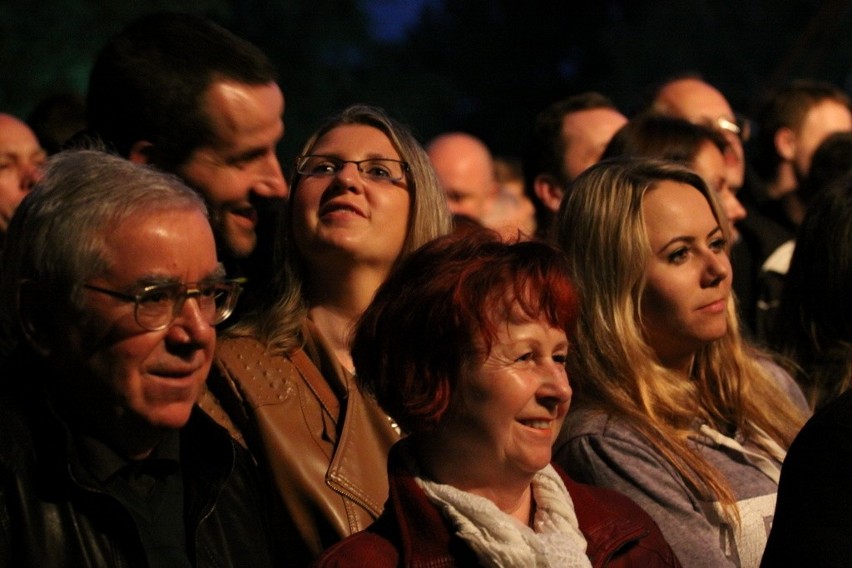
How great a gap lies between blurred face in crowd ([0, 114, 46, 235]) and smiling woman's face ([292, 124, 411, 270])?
191cm

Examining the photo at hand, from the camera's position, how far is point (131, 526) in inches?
131


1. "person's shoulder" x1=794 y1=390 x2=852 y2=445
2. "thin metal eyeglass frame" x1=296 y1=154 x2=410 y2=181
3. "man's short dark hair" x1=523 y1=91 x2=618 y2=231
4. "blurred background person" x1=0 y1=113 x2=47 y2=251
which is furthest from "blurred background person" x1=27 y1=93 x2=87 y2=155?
"person's shoulder" x1=794 y1=390 x2=852 y2=445

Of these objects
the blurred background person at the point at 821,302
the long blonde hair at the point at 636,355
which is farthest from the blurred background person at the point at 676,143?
the long blonde hair at the point at 636,355

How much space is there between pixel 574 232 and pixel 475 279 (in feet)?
4.14

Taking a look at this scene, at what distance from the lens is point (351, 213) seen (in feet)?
15.1

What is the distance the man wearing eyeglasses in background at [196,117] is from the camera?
4.90 meters

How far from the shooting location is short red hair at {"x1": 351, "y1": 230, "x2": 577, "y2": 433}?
3.47m

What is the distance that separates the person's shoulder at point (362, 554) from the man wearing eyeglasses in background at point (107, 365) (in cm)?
36

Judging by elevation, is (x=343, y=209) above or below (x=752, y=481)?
above

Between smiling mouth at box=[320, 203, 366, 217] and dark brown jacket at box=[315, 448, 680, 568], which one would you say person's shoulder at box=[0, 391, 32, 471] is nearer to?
dark brown jacket at box=[315, 448, 680, 568]

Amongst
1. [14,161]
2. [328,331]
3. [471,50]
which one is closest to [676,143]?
[328,331]

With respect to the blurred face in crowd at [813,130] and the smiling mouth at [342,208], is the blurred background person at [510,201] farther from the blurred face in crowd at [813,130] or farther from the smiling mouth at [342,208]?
the smiling mouth at [342,208]

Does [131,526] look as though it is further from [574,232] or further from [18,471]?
[574,232]

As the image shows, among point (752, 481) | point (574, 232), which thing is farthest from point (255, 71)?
point (752, 481)
